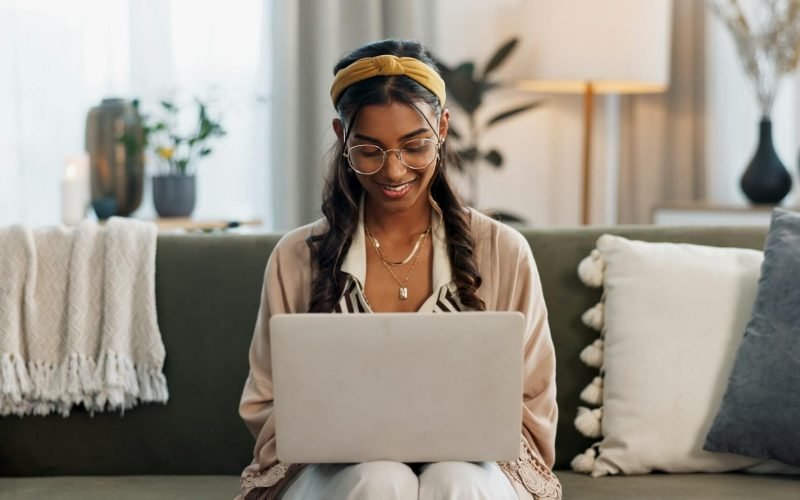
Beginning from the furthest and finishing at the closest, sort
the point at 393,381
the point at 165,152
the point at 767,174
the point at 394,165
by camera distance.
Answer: the point at 767,174 → the point at 165,152 → the point at 394,165 → the point at 393,381

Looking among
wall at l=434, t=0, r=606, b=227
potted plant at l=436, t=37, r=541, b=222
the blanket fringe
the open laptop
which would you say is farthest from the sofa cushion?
wall at l=434, t=0, r=606, b=227

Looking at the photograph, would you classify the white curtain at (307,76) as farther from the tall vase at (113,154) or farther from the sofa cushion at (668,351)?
the sofa cushion at (668,351)

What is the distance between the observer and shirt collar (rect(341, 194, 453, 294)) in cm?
183

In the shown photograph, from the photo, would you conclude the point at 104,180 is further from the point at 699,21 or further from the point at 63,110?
the point at 699,21

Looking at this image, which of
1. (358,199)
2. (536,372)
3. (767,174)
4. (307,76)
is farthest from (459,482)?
(767,174)

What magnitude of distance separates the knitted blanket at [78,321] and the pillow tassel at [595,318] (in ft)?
2.59

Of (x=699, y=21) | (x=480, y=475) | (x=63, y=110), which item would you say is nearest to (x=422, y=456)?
(x=480, y=475)

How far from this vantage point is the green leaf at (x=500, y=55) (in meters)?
4.07

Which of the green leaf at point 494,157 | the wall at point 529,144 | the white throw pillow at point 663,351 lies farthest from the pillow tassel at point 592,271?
the wall at point 529,144

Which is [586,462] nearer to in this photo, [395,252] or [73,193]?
[395,252]

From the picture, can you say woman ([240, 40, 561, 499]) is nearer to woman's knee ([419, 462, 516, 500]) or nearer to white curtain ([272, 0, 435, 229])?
woman's knee ([419, 462, 516, 500])

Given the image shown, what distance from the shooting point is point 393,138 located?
1.72 m

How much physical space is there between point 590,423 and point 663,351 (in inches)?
7.3

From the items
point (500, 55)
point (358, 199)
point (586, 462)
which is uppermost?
point (500, 55)
